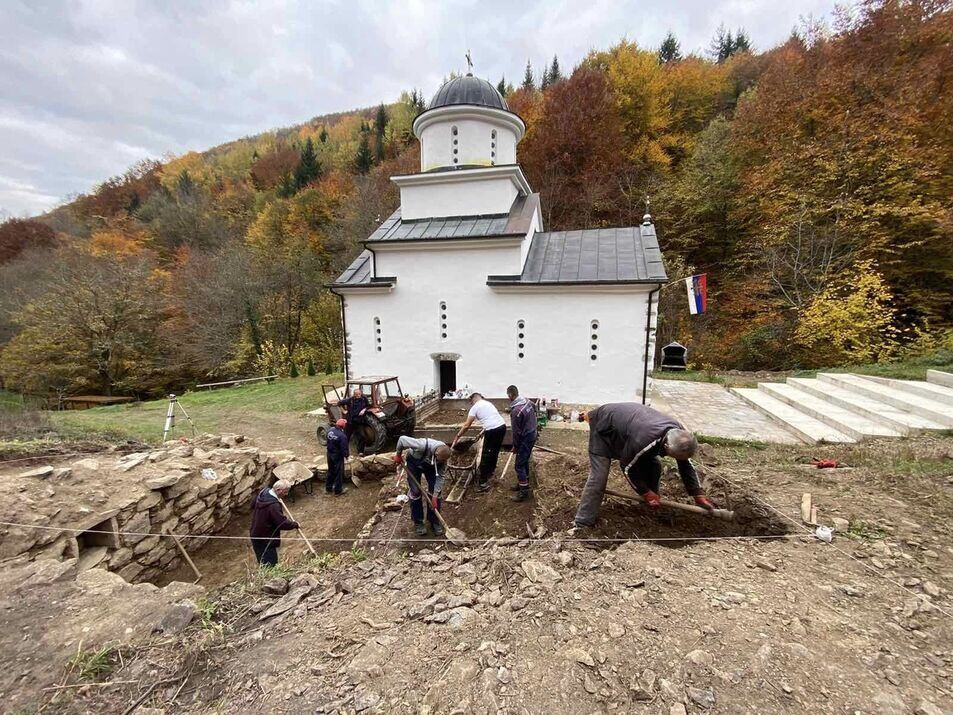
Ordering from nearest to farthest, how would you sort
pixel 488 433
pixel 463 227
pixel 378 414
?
pixel 488 433, pixel 378 414, pixel 463 227

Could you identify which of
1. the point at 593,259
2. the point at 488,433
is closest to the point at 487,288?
the point at 593,259

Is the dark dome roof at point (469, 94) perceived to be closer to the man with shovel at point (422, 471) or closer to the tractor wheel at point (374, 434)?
the tractor wheel at point (374, 434)

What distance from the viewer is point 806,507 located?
3.85 m

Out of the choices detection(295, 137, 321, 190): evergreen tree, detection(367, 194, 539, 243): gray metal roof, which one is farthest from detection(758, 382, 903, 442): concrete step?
detection(295, 137, 321, 190): evergreen tree

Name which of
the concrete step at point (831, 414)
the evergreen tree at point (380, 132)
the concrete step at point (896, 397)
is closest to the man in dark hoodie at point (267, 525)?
the concrete step at point (831, 414)

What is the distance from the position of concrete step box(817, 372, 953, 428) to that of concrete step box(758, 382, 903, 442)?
0.63 metres

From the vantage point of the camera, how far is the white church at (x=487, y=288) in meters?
9.80

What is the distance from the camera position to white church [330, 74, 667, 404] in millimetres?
9805

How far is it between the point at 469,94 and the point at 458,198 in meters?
3.38

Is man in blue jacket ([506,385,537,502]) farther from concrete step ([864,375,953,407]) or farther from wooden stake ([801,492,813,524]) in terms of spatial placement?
concrete step ([864,375,953,407])

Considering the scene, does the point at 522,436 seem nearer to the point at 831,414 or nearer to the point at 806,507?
the point at 806,507

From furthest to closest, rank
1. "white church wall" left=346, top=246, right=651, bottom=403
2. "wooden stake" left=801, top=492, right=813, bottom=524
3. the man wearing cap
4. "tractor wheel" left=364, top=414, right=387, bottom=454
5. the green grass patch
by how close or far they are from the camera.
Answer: "white church wall" left=346, top=246, right=651, bottom=403
"tractor wheel" left=364, top=414, right=387, bottom=454
the man wearing cap
"wooden stake" left=801, top=492, right=813, bottom=524
the green grass patch

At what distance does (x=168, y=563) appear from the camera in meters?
5.13

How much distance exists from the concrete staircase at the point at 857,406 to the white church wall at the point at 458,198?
29.2ft
